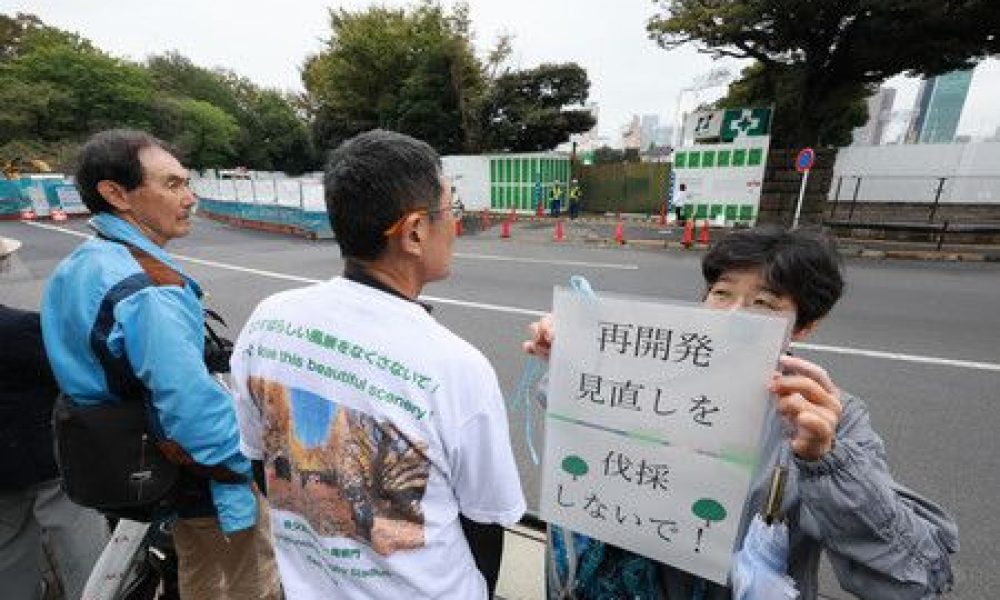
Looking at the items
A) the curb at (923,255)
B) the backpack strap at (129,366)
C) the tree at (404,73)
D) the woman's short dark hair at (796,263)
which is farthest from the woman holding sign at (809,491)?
the tree at (404,73)

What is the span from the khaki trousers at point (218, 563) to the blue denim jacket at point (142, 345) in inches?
15.9

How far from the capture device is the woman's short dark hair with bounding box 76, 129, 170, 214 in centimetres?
172

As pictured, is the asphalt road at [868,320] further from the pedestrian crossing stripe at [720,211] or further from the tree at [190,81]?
the tree at [190,81]

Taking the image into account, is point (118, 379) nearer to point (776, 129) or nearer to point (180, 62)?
point (776, 129)

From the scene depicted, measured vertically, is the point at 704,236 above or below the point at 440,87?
below

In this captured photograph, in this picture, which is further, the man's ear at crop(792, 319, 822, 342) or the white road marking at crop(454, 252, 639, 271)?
the white road marking at crop(454, 252, 639, 271)

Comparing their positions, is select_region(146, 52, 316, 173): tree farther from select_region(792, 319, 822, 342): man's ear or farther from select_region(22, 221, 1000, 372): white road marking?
select_region(792, 319, 822, 342): man's ear

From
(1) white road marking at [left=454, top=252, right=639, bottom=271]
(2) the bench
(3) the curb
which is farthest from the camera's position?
(2) the bench

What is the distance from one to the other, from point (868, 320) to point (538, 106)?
1780 centimetres

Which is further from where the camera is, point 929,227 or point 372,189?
point 929,227

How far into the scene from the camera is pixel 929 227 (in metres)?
11.3

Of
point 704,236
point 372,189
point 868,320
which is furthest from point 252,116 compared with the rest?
point 372,189

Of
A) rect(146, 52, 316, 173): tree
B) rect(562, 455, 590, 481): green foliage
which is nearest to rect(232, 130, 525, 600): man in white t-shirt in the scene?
rect(562, 455, 590, 481): green foliage

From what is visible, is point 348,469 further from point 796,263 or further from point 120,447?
point 796,263
